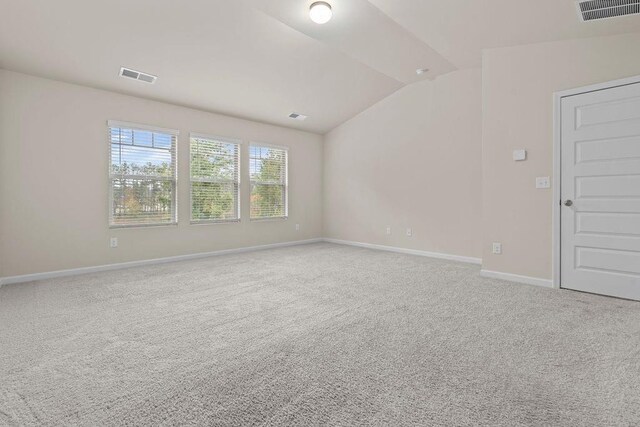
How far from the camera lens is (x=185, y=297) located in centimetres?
321

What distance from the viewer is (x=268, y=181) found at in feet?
20.7

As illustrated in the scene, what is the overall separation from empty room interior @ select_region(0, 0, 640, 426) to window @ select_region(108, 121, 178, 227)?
0.03m

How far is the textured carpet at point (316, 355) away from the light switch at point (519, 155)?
145 centimetres

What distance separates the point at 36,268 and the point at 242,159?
329cm

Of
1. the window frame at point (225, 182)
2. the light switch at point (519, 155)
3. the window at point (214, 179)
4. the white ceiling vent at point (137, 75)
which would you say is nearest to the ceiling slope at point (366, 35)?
the light switch at point (519, 155)

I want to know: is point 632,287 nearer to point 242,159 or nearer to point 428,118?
point 428,118

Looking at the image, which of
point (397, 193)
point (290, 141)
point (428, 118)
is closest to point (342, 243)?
point (397, 193)

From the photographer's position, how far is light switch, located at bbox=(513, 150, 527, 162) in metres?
3.66

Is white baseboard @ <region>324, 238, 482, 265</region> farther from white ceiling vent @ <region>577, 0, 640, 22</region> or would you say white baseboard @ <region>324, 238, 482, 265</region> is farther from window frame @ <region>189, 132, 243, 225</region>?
white ceiling vent @ <region>577, 0, 640, 22</region>

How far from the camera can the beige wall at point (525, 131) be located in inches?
129

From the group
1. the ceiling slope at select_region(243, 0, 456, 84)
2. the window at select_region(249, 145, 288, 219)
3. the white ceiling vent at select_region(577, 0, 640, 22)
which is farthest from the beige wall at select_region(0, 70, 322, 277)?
the white ceiling vent at select_region(577, 0, 640, 22)

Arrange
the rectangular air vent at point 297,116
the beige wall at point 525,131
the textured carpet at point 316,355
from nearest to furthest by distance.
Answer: the textured carpet at point 316,355 < the beige wall at point 525,131 < the rectangular air vent at point 297,116

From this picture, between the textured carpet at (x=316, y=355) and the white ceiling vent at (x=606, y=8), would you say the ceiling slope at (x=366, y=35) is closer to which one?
the white ceiling vent at (x=606, y=8)

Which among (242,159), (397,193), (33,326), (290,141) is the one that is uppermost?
(290,141)
